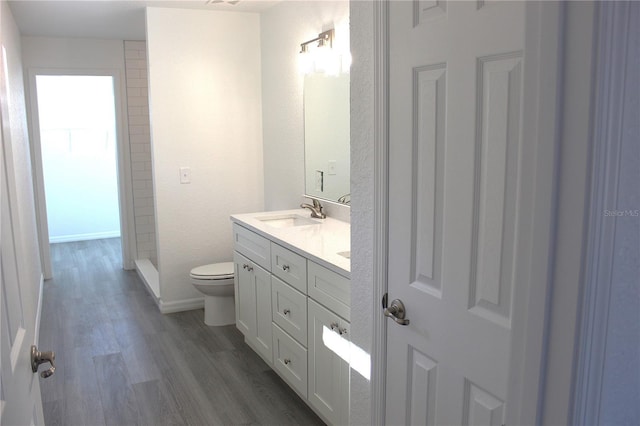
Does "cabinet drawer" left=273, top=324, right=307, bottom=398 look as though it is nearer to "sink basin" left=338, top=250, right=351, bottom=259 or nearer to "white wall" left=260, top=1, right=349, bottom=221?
"sink basin" left=338, top=250, right=351, bottom=259

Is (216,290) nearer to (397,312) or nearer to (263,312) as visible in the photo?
(263,312)

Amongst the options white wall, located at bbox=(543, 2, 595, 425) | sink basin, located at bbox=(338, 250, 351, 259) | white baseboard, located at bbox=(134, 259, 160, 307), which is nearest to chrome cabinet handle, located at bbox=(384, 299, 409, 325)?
white wall, located at bbox=(543, 2, 595, 425)

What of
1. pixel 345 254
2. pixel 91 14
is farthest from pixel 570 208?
pixel 91 14

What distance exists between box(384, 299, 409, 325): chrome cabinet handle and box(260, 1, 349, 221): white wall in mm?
1656

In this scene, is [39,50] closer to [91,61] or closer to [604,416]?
[91,61]

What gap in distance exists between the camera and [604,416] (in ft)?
3.80

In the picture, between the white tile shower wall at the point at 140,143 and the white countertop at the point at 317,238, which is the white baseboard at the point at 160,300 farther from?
the white countertop at the point at 317,238

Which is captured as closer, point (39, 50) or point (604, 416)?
point (604, 416)

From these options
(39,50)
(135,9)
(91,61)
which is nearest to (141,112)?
(91,61)

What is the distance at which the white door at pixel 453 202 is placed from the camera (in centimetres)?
127

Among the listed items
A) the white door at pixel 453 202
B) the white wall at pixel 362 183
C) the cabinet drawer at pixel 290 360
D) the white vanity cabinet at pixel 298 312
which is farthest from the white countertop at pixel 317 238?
the white door at pixel 453 202

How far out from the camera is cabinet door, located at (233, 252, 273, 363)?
10.4 feet

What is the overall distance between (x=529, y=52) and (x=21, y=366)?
126 centimetres

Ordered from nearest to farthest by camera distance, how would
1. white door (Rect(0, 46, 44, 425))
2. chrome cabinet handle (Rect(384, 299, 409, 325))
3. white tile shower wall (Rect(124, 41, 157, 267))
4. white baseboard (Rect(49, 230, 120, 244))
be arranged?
white door (Rect(0, 46, 44, 425)) < chrome cabinet handle (Rect(384, 299, 409, 325)) < white tile shower wall (Rect(124, 41, 157, 267)) < white baseboard (Rect(49, 230, 120, 244))
